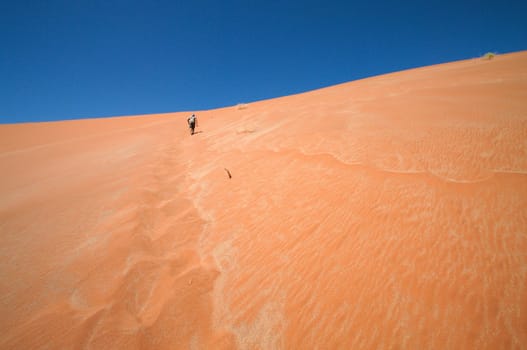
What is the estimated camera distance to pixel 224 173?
10.8 ft

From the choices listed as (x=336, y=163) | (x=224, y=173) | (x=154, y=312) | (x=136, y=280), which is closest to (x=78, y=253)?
(x=136, y=280)

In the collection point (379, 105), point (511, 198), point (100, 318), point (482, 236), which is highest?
point (379, 105)

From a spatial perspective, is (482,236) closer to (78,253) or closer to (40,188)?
(78,253)

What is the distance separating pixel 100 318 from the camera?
1.37 m

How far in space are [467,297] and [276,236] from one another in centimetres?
122

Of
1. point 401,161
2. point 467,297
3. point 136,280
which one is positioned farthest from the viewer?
point 401,161

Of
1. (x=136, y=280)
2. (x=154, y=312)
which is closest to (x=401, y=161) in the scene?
(x=154, y=312)

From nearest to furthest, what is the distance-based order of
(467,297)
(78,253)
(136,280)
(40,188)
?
1. (467,297)
2. (136,280)
3. (78,253)
4. (40,188)

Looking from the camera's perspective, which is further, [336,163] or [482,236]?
[336,163]

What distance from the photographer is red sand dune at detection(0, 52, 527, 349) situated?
1.12 meters

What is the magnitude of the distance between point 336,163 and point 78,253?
9.61ft

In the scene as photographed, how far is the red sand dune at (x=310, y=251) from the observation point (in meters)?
1.12

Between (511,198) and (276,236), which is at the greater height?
(511,198)

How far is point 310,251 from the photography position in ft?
5.18
